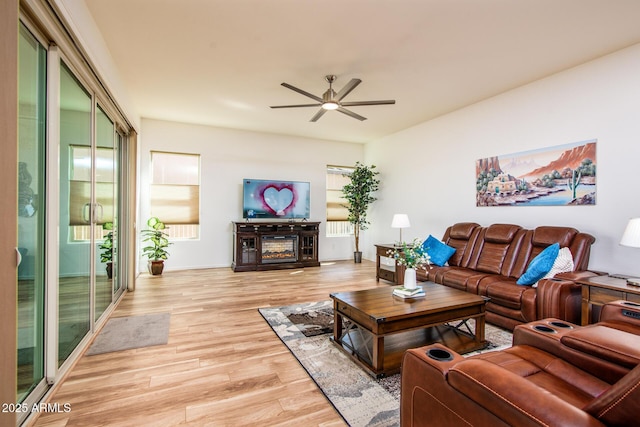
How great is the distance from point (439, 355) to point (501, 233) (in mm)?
3107

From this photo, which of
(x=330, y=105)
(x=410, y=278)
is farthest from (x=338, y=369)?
(x=330, y=105)

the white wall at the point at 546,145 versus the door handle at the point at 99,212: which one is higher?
the white wall at the point at 546,145

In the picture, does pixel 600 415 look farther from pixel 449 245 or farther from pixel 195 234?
pixel 195 234

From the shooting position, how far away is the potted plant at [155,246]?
534 centimetres

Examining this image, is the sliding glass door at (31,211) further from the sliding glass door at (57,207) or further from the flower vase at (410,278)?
the flower vase at (410,278)

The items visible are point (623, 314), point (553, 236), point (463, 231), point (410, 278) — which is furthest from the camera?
point (463, 231)

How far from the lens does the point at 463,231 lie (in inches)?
171

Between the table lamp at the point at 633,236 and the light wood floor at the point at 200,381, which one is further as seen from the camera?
the table lamp at the point at 633,236

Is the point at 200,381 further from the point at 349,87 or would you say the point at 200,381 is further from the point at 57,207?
the point at 349,87

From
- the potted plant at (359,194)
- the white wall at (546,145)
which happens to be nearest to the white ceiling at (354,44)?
the white wall at (546,145)

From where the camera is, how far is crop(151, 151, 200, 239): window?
5803 mm

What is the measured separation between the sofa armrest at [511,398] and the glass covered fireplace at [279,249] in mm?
5139

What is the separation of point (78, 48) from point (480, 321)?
12.9 feet

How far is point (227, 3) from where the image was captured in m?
2.46
